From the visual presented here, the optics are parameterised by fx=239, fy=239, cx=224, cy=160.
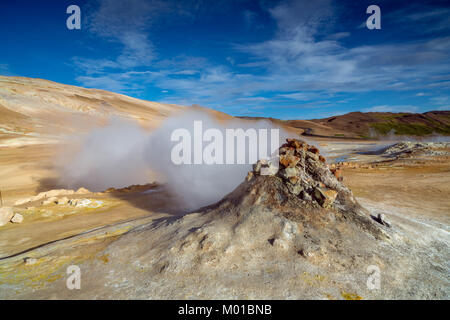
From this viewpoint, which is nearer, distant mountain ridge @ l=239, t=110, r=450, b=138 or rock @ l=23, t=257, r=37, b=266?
rock @ l=23, t=257, r=37, b=266

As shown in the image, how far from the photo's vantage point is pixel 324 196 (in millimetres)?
3760

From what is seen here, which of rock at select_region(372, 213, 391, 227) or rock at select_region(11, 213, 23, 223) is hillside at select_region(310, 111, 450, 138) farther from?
rock at select_region(11, 213, 23, 223)

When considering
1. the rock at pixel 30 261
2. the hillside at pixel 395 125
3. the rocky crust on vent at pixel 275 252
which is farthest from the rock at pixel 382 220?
the hillside at pixel 395 125

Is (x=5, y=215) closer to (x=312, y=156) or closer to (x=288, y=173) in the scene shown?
(x=288, y=173)

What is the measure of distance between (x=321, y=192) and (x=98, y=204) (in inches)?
243

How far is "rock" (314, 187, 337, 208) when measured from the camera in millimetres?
3752

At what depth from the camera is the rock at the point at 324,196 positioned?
3752 millimetres

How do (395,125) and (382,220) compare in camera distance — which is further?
(395,125)

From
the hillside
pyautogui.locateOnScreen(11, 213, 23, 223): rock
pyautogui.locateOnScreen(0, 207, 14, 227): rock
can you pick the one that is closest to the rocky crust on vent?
pyautogui.locateOnScreen(11, 213, 23, 223): rock

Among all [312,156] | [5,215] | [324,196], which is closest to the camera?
[324,196]

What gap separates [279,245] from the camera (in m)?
3.18

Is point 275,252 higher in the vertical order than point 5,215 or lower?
higher

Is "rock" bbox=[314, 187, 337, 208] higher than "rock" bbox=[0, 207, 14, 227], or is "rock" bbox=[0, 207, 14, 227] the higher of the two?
"rock" bbox=[314, 187, 337, 208]

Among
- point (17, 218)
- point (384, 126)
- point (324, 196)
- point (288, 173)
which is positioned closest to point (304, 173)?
point (288, 173)
